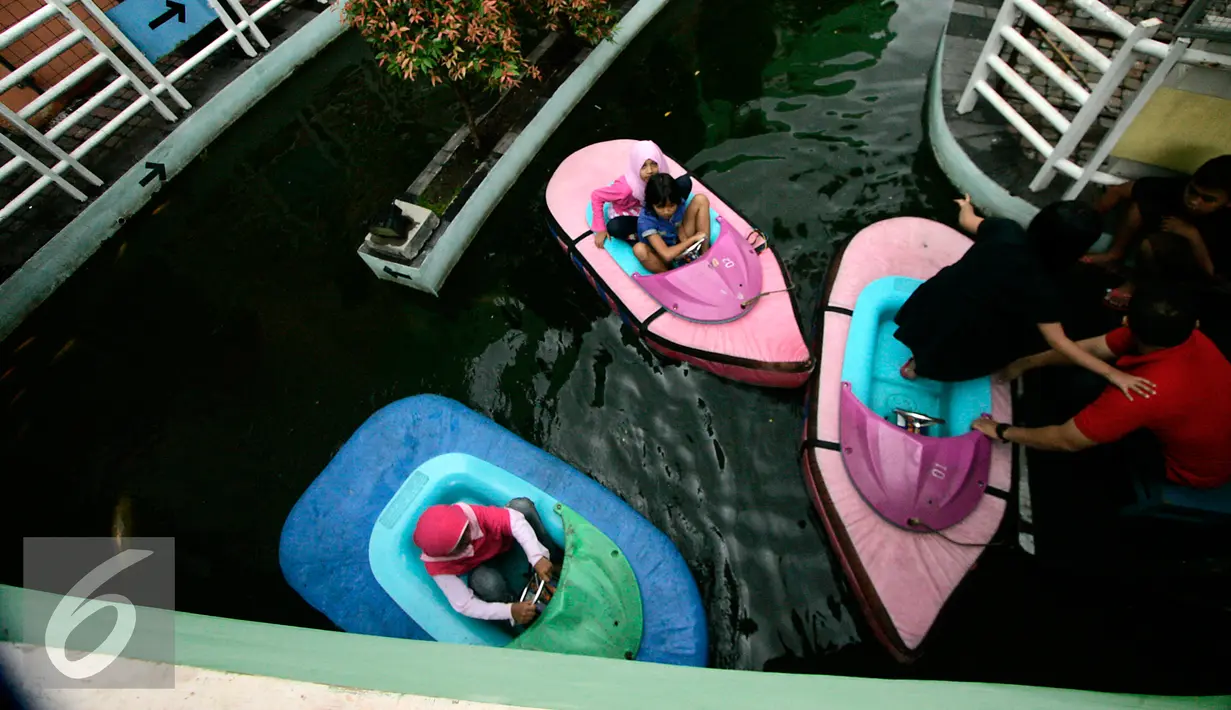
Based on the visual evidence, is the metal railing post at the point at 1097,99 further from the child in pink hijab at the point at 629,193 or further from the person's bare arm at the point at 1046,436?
the child in pink hijab at the point at 629,193

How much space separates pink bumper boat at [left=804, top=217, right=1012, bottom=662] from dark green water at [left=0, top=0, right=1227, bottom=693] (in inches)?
10.1

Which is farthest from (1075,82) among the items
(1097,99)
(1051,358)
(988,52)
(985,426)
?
(985,426)

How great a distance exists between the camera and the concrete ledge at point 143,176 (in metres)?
5.26

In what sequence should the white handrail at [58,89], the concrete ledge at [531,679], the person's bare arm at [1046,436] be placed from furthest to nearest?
the white handrail at [58,89], the person's bare arm at [1046,436], the concrete ledge at [531,679]

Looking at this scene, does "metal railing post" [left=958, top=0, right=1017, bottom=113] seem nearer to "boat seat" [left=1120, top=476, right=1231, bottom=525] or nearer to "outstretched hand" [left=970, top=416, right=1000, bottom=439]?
"outstretched hand" [left=970, top=416, right=1000, bottom=439]

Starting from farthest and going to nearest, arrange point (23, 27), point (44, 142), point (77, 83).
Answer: point (77, 83) < point (44, 142) < point (23, 27)

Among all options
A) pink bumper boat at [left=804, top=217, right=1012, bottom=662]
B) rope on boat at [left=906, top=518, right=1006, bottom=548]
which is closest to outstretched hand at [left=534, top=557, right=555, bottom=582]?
pink bumper boat at [left=804, top=217, right=1012, bottom=662]

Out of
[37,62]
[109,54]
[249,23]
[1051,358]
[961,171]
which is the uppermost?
[37,62]

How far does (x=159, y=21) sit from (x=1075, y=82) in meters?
8.15

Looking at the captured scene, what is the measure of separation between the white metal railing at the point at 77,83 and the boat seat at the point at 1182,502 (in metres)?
8.46

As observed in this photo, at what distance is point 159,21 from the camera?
5648 mm

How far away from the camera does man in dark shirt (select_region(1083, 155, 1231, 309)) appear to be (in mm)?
3422

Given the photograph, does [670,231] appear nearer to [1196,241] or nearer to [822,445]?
[822,445]

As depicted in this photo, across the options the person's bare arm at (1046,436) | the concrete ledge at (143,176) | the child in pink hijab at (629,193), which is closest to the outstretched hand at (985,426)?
the person's bare arm at (1046,436)
